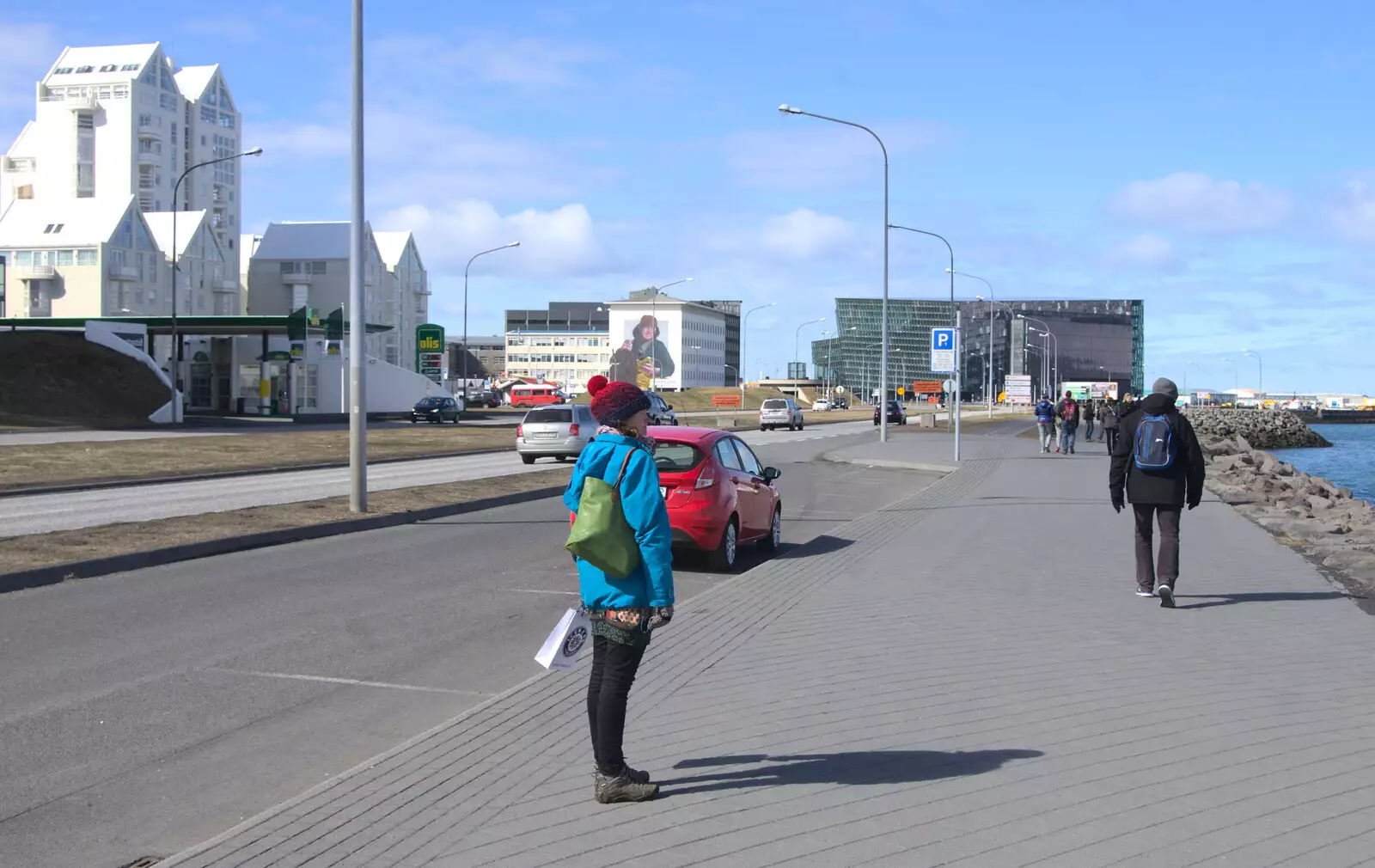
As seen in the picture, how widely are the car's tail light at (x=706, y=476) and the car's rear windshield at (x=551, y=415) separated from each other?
18863mm

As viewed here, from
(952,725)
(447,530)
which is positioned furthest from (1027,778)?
(447,530)

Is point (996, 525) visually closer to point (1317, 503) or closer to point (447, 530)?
point (447, 530)

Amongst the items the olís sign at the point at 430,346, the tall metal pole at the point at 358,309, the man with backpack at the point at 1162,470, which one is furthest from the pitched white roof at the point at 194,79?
the man with backpack at the point at 1162,470

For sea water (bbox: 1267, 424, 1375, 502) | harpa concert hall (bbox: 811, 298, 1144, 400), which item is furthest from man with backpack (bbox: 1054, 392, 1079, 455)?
harpa concert hall (bbox: 811, 298, 1144, 400)

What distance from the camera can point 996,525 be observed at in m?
17.6

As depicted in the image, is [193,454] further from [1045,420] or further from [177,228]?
[177,228]

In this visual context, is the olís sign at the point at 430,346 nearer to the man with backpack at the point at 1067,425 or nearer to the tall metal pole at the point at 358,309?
the man with backpack at the point at 1067,425

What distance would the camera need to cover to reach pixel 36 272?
8638 cm

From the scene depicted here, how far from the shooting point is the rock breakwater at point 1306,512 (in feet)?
44.5

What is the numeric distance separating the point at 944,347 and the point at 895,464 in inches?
130

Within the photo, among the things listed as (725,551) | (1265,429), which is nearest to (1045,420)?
(725,551)

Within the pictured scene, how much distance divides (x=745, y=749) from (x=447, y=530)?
36.4ft

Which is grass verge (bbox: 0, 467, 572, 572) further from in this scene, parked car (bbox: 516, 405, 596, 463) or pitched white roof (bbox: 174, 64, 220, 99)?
pitched white roof (bbox: 174, 64, 220, 99)

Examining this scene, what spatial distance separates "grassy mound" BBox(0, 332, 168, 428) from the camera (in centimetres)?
5078
